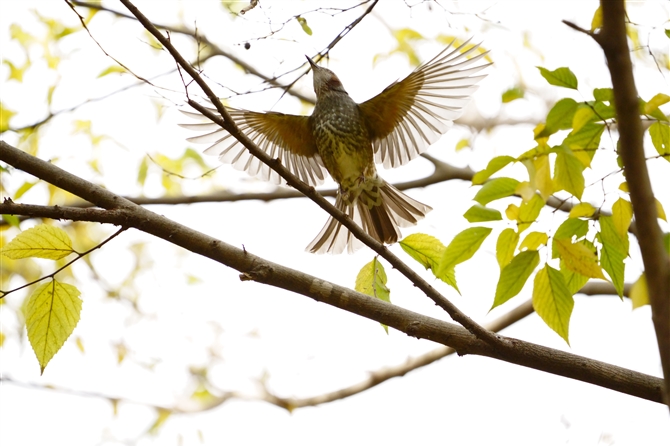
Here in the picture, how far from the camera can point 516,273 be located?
1.86 m

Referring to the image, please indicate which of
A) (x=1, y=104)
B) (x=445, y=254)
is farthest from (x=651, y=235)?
(x=1, y=104)

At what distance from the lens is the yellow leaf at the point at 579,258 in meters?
1.76

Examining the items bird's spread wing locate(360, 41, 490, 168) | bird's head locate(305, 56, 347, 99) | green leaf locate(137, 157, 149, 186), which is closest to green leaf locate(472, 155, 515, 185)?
bird's spread wing locate(360, 41, 490, 168)

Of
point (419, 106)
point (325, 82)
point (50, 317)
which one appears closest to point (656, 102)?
point (50, 317)

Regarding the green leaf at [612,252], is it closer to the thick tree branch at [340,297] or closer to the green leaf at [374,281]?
the thick tree branch at [340,297]

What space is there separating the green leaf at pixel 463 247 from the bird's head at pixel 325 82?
327 centimetres

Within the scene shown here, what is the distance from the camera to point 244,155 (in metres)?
4.36

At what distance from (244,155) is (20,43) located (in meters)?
2.70

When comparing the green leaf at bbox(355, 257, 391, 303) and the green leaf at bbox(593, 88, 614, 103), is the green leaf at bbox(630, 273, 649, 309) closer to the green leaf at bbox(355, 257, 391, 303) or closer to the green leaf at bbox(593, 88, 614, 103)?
the green leaf at bbox(593, 88, 614, 103)

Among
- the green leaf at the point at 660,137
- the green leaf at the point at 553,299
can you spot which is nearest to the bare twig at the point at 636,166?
the green leaf at the point at 553,299

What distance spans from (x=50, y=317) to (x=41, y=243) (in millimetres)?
269

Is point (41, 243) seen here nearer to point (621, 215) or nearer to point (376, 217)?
point (621, 215)

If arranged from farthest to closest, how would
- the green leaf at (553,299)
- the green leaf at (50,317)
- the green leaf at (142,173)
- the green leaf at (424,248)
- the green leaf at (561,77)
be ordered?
the green leaf at (142,173) → the green leaf at (424,248) → the green leaf at (50,317) → the green leaf at (553,299) → the green leaf at (561,77)

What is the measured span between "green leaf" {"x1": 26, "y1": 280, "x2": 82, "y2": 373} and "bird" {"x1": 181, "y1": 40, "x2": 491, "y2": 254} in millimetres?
1965
